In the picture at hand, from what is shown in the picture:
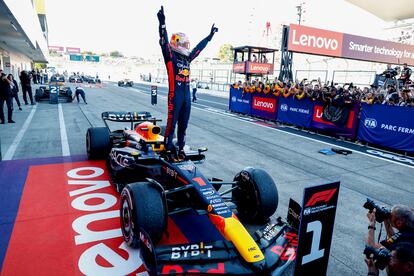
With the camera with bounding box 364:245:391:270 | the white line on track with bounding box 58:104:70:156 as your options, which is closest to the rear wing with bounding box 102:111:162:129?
the white line on track with bounding box 58:104:70:156

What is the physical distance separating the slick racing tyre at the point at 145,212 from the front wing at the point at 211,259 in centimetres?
35

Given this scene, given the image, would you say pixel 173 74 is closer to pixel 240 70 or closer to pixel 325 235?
pixel 325 235

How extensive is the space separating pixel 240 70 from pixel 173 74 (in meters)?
20.4

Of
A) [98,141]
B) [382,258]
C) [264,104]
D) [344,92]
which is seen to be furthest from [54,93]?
[382,258]

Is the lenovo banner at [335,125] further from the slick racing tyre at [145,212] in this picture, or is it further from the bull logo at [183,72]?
the slick racing tyre at [145,212]

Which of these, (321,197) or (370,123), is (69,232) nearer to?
(321,197)

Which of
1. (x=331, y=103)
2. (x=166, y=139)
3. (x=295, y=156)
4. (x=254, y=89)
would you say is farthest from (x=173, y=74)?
(x=254, y=89)

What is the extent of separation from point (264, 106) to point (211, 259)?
12237 mm

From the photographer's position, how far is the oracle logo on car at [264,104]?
45.5 feet

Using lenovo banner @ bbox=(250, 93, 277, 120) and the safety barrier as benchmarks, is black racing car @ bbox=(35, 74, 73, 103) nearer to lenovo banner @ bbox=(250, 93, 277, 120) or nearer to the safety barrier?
lenovo banner @ bbox=(250, 93, 277, 120)

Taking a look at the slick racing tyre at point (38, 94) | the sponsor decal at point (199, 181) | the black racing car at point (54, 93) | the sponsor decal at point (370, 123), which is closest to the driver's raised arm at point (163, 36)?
the sponsor decal at point (199, 181)

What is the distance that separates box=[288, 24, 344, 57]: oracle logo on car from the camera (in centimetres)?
1859

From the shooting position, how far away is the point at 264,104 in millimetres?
14383

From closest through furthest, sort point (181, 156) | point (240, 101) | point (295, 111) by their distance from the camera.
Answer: point (181, 156) → point (295, 111) → point (240, 101)
